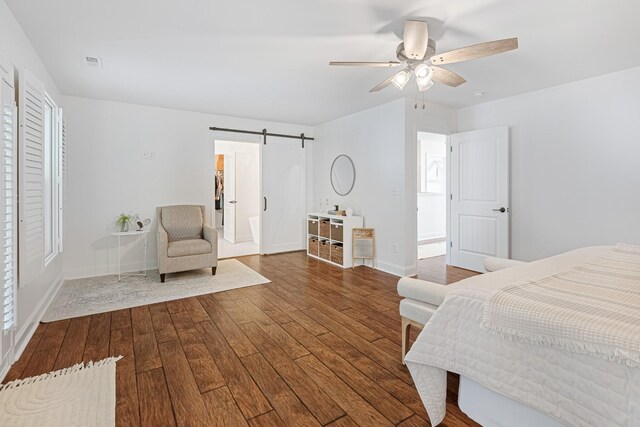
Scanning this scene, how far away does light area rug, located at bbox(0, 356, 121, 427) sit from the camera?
5.30 feet

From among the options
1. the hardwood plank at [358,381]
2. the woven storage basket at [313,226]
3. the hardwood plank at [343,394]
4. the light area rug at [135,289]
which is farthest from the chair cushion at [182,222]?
the hardwood plank at [343,394]

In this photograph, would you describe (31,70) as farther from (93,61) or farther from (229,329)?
(229,329)

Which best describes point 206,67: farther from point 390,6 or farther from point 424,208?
point 424,208

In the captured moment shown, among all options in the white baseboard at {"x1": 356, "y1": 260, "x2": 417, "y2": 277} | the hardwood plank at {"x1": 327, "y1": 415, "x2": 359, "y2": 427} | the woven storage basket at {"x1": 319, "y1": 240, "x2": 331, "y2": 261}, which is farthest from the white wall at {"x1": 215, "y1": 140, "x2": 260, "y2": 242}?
the hardwood plank at {"x1": 327, "y1": 415, "x2": 359, "y2": 427}

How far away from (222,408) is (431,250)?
5.36 m

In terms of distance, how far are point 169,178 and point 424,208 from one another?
5.36 meters

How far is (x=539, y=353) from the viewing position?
1.19 meters

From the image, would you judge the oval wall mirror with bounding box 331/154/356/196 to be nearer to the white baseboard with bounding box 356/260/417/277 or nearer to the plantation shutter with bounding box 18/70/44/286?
the white baseboard with bounding box 356/260/417/277

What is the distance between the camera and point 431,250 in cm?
627

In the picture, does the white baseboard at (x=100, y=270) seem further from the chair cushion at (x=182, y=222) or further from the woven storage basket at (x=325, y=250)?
the woven storage basket at (x=325, y=250)

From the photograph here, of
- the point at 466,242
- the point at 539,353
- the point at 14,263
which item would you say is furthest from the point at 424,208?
the point at 14,263

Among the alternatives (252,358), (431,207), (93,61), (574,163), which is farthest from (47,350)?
(431,207)

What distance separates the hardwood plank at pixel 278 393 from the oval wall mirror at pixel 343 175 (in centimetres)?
359

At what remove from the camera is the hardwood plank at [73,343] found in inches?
87.0
